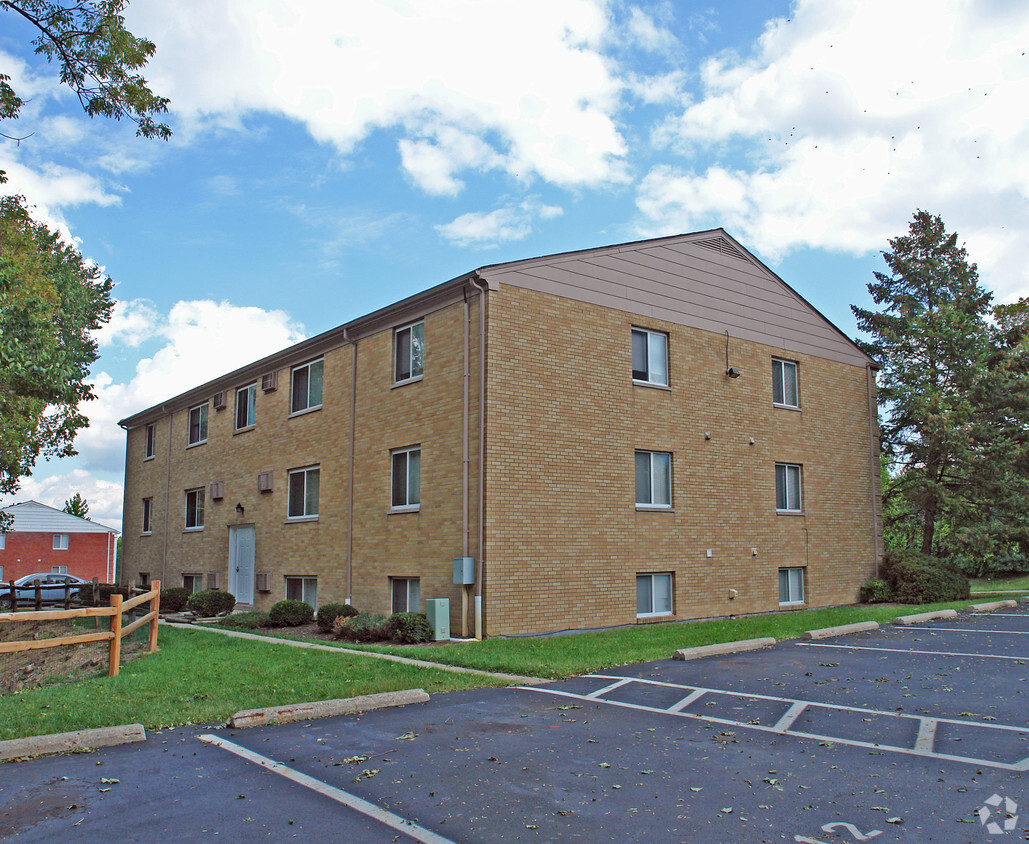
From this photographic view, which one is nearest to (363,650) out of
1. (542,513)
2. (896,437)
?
(542,513)

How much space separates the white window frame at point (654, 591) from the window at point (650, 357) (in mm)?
4068

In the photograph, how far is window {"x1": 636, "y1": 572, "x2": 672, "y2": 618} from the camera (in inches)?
672

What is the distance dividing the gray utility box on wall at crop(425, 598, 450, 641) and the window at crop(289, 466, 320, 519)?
21.8 ft

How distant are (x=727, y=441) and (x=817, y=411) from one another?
3.97 m

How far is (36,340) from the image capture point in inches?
701

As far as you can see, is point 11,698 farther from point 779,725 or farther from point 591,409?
point 591,409

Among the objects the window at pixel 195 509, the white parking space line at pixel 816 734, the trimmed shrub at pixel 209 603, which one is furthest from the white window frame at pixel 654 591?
the window at pixel 195 509

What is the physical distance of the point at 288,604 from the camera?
1770cm

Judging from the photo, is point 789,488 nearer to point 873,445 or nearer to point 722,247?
point 873,445

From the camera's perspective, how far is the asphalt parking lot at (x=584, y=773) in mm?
4887

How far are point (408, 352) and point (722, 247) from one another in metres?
8.31

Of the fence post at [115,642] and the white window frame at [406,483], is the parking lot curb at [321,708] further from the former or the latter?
the white window frame at [406,483]

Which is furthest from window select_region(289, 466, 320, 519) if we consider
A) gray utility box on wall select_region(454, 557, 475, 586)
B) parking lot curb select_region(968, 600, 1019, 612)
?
parking lot curb select_region(968, 600, 1019, 612)

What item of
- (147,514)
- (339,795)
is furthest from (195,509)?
(339,795)
